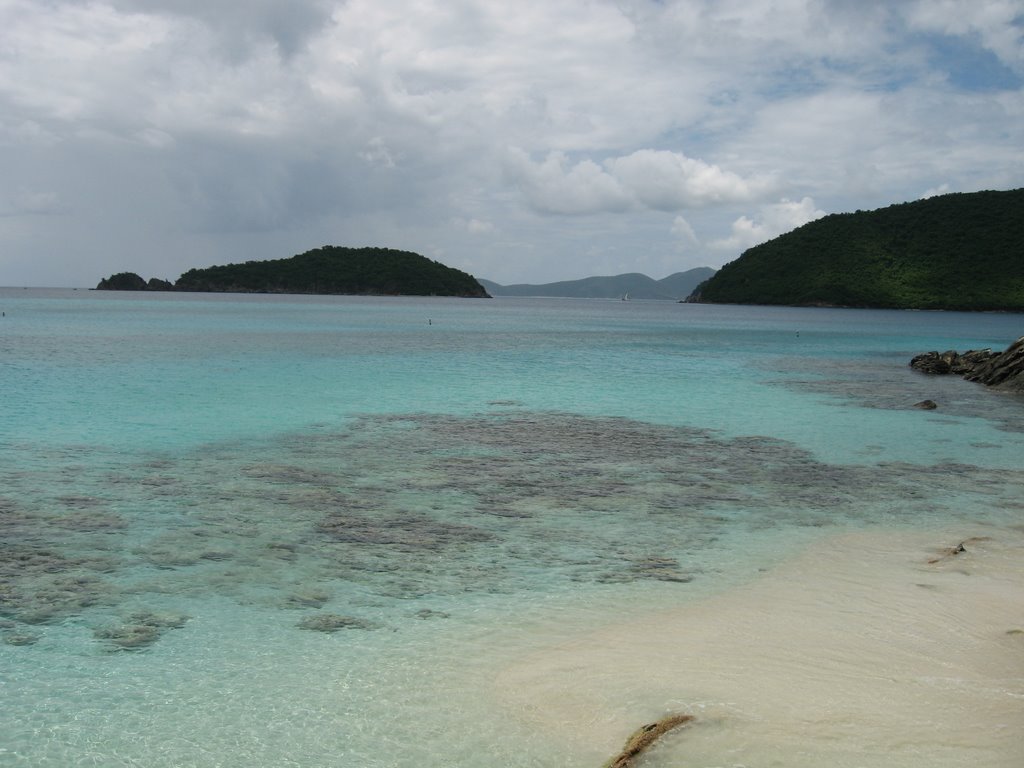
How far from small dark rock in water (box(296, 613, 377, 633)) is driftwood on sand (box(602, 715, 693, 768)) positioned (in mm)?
3356

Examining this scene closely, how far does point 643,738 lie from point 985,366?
40.2 m

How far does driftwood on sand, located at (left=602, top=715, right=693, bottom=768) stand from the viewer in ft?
19.4

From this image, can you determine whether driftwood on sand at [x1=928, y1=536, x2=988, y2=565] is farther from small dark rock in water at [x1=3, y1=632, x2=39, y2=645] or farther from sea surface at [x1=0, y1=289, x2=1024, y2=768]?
small dark rock in water at [x1=3, y1=632, x2=39, y2=645]

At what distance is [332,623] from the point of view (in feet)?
28.3

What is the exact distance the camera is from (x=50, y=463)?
53.4ft


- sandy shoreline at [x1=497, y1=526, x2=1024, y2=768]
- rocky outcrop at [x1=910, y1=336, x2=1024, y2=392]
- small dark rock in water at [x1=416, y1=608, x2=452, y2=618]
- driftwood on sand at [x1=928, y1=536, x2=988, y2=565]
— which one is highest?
rocky outcrop at [x1=910, y1=336, x2=1024, y2=392]

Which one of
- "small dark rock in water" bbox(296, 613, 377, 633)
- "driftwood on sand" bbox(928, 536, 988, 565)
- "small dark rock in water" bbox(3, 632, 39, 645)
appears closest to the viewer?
"small dark rock in water" bbox(3, 632, 39, 645)

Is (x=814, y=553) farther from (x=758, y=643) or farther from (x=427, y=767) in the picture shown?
(x=427, y=767)

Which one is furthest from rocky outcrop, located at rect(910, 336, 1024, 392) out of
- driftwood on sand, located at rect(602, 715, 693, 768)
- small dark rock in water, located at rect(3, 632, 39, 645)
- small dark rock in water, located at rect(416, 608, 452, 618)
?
small dark rock in water, located at rect(3, 632, 39, 645)

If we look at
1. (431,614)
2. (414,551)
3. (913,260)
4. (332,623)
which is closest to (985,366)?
(414,551)

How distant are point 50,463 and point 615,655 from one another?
13428 mm

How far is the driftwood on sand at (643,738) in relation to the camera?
19.4ft

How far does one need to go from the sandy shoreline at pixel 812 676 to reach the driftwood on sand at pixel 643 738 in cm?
10

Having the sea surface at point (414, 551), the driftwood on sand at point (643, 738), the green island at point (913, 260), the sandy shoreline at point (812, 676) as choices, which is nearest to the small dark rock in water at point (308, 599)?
the sea surface at point (414, 551)
